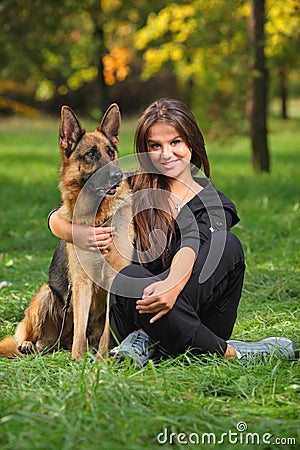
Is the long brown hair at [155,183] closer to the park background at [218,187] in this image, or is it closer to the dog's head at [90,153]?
the dog's head at [90,153]

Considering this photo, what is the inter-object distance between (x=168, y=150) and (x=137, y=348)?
1.04 meters

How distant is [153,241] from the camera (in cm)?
358

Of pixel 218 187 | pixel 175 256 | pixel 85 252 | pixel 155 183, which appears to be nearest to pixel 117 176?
pixel 155 183

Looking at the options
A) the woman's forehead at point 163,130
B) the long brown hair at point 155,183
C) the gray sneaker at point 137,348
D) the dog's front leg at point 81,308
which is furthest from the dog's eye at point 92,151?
the gray sneaker at point 137,348

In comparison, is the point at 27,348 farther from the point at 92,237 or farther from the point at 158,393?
the point at 158,393

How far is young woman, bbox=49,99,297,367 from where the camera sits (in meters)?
3.26

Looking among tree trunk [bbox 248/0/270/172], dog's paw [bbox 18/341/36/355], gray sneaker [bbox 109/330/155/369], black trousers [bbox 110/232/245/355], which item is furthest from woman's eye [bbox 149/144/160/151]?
tree trunk [bbox 248/0/270/172]

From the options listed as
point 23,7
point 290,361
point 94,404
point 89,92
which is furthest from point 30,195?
point 89,92

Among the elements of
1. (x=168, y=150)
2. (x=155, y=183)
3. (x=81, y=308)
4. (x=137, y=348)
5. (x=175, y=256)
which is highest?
(x=168, y=150)

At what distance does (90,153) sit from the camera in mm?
3756

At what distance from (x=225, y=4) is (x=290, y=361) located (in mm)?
9765

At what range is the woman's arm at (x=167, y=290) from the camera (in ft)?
10.3

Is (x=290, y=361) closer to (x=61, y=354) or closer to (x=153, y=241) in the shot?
(x=153, y=241)

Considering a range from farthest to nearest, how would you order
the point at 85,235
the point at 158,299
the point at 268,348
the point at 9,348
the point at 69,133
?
the point at 9,348 → the point at 69,133 → the point at 85,235 → the point at 268,348 → the point at 158,299
